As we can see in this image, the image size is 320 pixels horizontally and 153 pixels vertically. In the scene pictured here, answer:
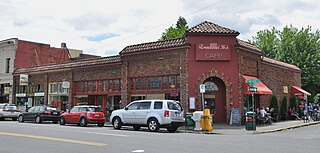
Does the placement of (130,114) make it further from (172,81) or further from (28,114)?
(28,114)

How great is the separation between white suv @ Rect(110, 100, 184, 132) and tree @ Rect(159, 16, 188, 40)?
130 ft

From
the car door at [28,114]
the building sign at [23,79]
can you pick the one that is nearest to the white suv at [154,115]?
the car door at [28,114]

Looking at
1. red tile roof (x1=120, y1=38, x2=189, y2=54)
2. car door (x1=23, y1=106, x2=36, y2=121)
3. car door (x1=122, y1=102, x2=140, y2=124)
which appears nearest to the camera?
car door (x1=122, y1=102, x2=140, y2=124)

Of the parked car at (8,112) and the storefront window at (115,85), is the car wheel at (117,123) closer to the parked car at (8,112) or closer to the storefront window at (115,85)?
the storefront window at (115,85)

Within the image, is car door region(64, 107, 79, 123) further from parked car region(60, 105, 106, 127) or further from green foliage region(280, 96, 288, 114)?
green foliage region(280, 96, 288, 114)

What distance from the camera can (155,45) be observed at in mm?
23875

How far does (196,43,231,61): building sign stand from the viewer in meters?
22.0

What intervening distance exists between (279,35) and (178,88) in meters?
28.1

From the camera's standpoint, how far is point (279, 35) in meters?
45.0

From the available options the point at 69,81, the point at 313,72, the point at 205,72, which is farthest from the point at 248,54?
the point at 313,72

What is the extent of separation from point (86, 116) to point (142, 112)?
4.97 m

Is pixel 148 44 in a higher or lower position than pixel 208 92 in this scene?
higher

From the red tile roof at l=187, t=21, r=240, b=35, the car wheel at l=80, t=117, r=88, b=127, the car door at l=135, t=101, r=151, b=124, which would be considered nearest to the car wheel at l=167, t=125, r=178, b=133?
the car door at l=135, t=101, r=151, b=124

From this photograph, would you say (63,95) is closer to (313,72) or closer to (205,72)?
(205,72)
